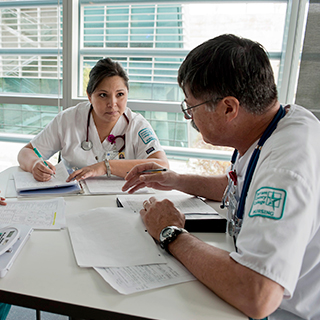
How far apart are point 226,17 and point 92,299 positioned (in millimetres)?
2760

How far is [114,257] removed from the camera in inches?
33.1

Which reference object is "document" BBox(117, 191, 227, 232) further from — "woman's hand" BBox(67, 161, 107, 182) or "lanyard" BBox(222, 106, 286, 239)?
"woman's hand" BBox(67, 161, 107, 182)

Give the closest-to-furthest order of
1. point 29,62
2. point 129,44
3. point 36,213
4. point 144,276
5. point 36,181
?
point 144,276 < point 36,213 < point 36,181 < point 129,44 < point 29,62

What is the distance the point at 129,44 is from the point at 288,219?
8.92 ft

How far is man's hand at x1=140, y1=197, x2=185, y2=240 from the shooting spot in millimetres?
959

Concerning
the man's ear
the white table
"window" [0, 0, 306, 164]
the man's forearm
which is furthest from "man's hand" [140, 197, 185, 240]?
"window" [0, 0, 306, 164]

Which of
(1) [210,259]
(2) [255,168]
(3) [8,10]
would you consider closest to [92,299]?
(1) [210,259]

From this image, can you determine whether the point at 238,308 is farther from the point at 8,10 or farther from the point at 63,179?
the point at 8,10

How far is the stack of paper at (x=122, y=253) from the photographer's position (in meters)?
0.76

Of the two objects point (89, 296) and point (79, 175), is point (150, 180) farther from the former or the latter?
point (89, 296)

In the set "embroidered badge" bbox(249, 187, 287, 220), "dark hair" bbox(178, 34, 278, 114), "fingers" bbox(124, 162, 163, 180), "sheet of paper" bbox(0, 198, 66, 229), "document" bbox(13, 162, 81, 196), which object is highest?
"dark hair" bbox(178, 34, 278, 114)

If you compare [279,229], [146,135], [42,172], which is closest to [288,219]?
[279,229]

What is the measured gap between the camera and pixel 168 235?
35.0 inches

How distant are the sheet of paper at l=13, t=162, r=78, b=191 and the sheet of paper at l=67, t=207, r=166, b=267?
395 mm
